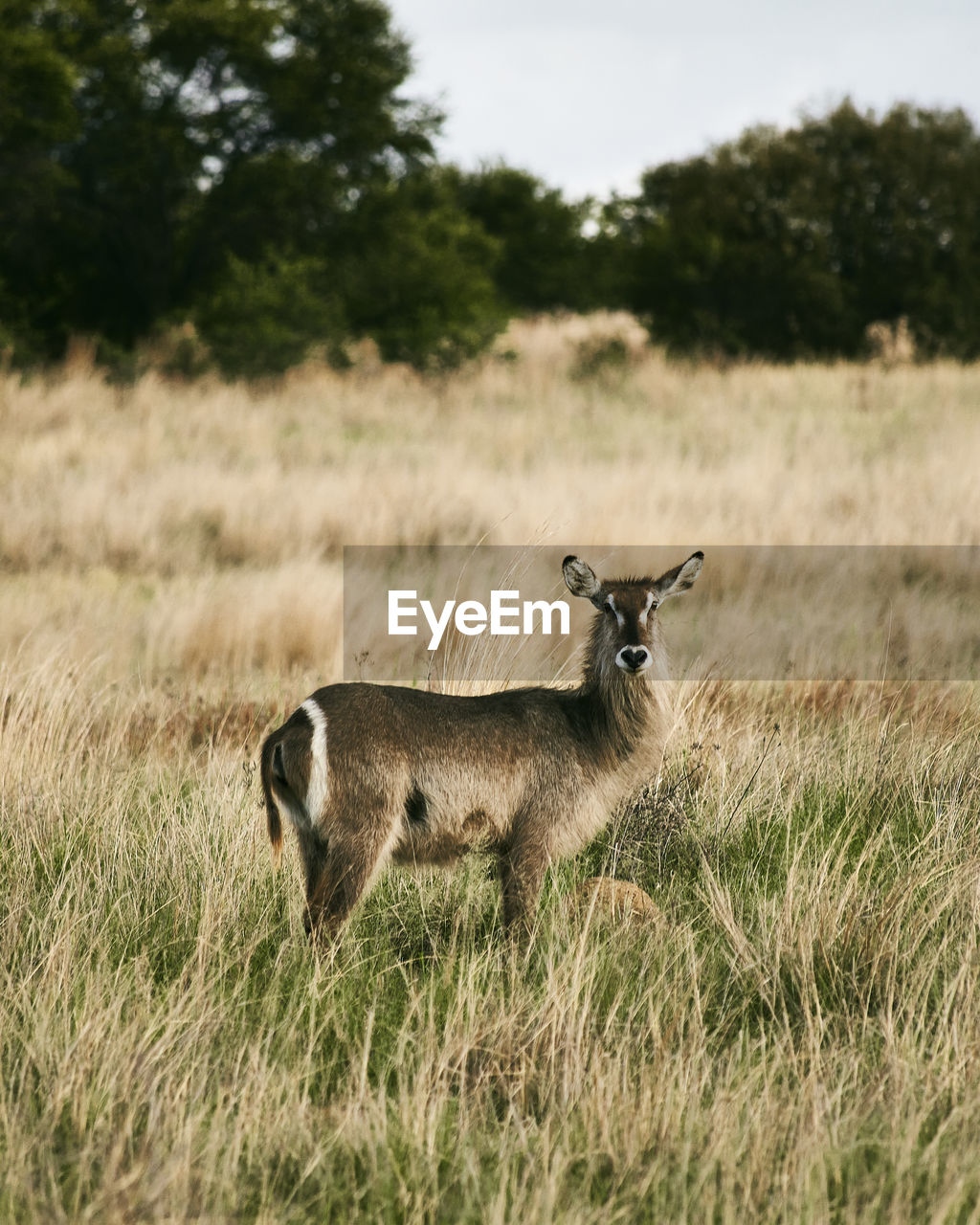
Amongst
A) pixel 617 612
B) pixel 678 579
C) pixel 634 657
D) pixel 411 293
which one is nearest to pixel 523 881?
pixel 634 657

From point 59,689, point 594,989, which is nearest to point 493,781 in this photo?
point 594,989

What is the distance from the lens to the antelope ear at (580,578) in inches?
143

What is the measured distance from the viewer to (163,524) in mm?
11219

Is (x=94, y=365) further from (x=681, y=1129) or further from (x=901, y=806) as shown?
(x=681, y=1129)

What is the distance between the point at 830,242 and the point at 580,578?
24.0 meters

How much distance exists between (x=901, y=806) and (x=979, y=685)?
2.09 metres

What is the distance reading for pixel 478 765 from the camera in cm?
346

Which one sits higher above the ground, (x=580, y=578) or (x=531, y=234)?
(x=531, y=234)

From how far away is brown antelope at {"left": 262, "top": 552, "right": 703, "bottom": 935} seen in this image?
321 centimetres

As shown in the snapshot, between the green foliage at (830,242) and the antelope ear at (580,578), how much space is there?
2201 centimetres

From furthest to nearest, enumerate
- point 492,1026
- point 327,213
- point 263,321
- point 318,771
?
point 327,213 < point 263,321 < point 318,771 < point 492,1026

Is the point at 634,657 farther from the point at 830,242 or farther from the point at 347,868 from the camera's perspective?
the point at 830,242

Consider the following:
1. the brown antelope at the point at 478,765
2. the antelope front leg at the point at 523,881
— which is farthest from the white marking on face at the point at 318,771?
the antelope front leg at the point at 523,881

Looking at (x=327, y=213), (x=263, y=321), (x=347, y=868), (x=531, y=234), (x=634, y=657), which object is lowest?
(x=347, y=868)
